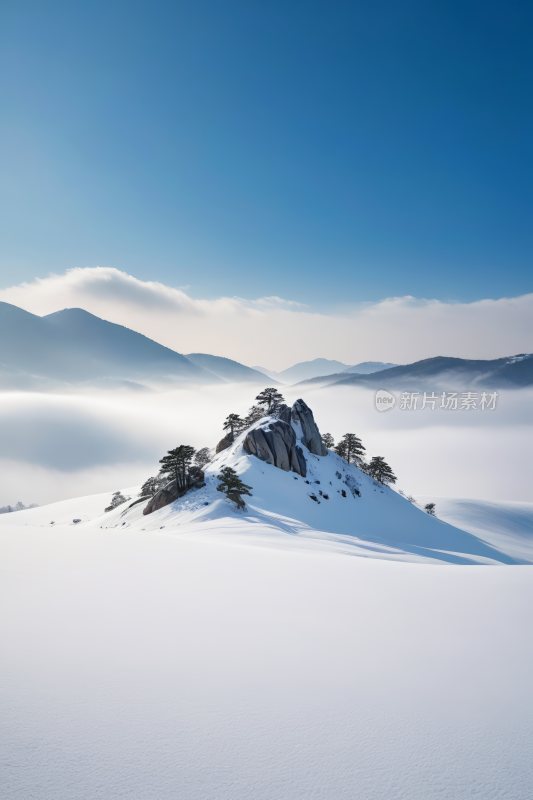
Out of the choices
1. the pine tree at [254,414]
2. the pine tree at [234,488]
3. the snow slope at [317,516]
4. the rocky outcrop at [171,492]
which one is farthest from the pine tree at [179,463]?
the pine tree at [254,414]

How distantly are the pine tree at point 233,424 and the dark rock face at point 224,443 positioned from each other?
543 mm

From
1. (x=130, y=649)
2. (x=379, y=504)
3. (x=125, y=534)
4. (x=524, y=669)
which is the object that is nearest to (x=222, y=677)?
(x=130, y=649)

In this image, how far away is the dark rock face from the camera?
47.7 m

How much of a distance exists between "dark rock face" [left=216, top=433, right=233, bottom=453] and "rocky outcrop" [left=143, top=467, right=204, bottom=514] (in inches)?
516

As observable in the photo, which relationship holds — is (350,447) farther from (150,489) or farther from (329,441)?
(150,489)

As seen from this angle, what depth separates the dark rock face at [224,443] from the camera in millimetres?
47744

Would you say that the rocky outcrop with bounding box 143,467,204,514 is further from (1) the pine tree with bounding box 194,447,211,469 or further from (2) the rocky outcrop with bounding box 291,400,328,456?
(2) the rocky outcrop with bounding box 291,400,328,456

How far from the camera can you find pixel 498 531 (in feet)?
213

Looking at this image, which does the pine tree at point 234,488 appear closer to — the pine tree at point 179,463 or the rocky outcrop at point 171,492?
the rocky outcrop at point 171,492

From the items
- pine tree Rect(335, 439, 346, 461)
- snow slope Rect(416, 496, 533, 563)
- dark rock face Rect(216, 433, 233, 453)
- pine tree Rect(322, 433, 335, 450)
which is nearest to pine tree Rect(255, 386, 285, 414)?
dark rock face Rect(216, 433, 233, 453)

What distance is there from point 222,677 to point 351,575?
5.02 metres

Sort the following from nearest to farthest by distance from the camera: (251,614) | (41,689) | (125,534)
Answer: (41,689), (251,614), (125,534)

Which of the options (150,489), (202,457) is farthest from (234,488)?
(150,489)

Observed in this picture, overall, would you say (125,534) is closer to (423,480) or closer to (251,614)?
(251,614)
